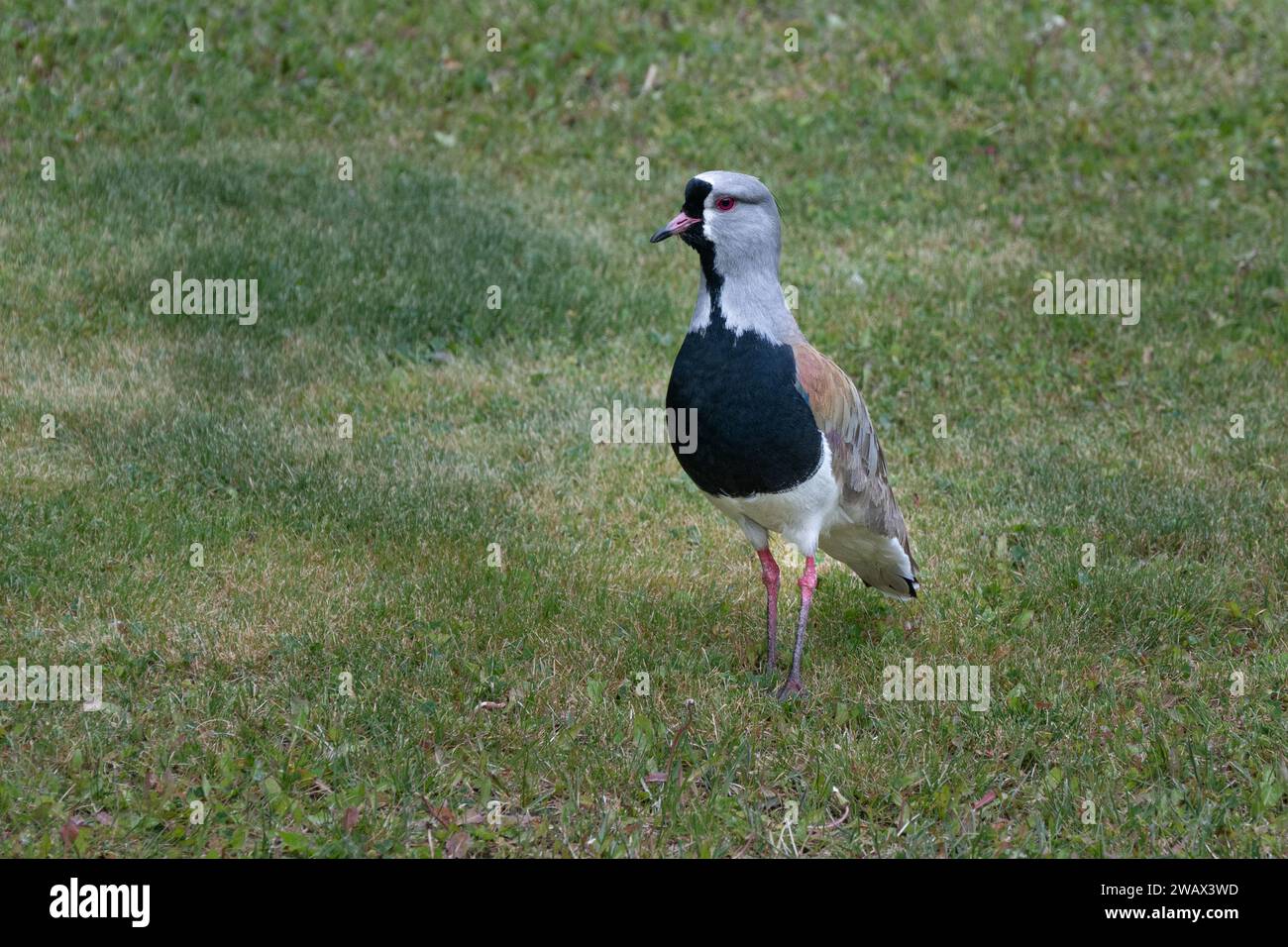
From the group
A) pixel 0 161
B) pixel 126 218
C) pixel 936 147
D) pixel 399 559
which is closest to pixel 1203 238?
pixel 936 147

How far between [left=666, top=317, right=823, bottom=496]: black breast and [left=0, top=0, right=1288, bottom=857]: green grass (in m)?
1.09

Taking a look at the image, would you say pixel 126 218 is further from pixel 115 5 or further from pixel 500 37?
pixel 500 37

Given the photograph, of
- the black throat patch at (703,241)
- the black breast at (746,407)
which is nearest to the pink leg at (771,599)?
the black breast at (746,407)

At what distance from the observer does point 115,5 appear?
1278cm

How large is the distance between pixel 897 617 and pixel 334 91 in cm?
840

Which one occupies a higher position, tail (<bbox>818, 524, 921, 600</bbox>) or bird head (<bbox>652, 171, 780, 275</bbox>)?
bird head (<bbox>652, 171, 780, 275</bbox>)

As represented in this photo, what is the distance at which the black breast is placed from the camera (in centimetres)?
542

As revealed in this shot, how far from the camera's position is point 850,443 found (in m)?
5.91
